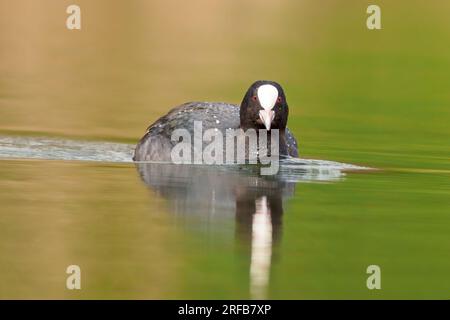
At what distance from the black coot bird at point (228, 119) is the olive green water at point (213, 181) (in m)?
0.67

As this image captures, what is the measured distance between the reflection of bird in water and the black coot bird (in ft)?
1.17

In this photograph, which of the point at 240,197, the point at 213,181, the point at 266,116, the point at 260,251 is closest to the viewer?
the point at 260,251

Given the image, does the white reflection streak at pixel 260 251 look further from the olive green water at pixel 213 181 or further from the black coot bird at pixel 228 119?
the black coot bird at pixel 228 119

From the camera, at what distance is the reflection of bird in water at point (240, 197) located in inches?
400

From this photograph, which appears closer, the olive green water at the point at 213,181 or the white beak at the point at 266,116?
the olive green water at the point at 213,181

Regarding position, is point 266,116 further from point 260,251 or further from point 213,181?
point 260,251

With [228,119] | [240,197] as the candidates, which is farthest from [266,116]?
[240,197]

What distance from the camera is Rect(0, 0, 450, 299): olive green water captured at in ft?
30.7

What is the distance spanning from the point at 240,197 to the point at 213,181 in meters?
1.05

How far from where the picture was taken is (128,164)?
1509 cm

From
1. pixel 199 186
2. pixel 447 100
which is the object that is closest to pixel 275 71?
pixel 447 100

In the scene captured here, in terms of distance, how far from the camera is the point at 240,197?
1260 centimetres

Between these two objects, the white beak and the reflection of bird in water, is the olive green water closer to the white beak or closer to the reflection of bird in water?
the reflection of bird in water

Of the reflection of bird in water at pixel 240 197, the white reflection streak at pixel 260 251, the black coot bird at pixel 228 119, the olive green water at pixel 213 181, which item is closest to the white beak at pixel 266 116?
the black coot bird at pixel 228 119
